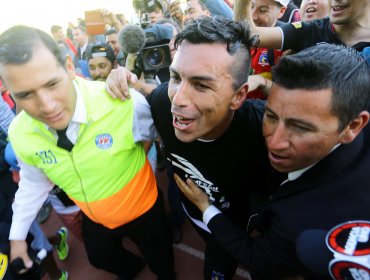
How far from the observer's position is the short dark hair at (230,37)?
1.20m

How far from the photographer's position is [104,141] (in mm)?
1473

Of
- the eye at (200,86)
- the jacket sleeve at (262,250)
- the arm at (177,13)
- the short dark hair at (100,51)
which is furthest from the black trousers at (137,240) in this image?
the arm at (177,13)

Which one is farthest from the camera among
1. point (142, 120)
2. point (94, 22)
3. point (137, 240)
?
point (94, 22)

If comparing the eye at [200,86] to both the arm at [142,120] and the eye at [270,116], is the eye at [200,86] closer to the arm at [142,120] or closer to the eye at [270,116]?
the eye at [270,116]

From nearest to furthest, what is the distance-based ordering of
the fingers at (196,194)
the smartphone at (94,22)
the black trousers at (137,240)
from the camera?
the fingers at (196,194)
the black trousers at (137,240)
the smartphone at (94,22)

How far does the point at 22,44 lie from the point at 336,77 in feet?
4.34

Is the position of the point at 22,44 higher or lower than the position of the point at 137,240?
higher

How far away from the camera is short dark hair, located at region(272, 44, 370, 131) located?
36.7 inches

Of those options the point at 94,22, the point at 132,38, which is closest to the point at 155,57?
the point at 132,38

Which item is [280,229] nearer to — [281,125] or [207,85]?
[281,125]

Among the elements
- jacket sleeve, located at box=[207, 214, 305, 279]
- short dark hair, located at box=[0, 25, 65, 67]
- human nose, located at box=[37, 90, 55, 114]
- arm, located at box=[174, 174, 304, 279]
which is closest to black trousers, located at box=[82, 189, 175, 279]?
arm, located at box=[174, 174, 304, 279]

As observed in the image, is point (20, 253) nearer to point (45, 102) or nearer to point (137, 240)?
point (137, 240)

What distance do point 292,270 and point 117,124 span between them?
1116mm

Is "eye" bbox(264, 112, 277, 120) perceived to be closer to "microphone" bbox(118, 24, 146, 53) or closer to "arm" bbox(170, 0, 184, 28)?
"microphone" bbox(118, 24, 146, 53)
